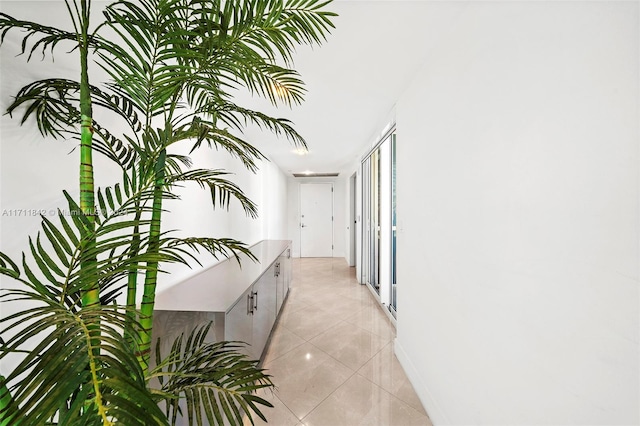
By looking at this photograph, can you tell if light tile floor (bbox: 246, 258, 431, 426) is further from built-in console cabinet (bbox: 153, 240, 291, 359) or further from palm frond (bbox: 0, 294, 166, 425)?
palm frond (bbox: 0, 294, 166, 425)

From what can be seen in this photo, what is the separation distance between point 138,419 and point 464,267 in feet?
4.54

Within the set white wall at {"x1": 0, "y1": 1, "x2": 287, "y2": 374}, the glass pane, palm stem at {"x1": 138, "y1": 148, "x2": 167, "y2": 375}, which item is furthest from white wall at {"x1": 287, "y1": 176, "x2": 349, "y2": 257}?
palm stem at {"x1": 138, "y1": 148, "x2": 167, "y2": 375}

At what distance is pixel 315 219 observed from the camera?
280 inches

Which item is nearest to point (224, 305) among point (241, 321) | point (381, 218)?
point (241, 321)

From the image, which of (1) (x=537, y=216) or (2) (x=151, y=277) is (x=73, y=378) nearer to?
(2) (x=151, y=277)

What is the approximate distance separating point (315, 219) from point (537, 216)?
20.6ft

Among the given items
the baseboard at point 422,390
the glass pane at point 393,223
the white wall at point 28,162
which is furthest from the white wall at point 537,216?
the white wall at point 28,162

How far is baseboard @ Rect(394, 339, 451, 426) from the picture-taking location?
1.47 meters

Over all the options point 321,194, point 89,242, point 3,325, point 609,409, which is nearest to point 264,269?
point 3,325

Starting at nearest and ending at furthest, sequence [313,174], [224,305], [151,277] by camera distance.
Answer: [151,277] < [224,305] < [313,174]

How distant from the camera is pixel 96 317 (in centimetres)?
49

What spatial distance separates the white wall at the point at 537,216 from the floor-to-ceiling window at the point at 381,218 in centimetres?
153

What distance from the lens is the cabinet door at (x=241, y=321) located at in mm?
1417

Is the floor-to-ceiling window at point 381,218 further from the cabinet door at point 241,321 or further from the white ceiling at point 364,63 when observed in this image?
the cabinet door at point 241,321
